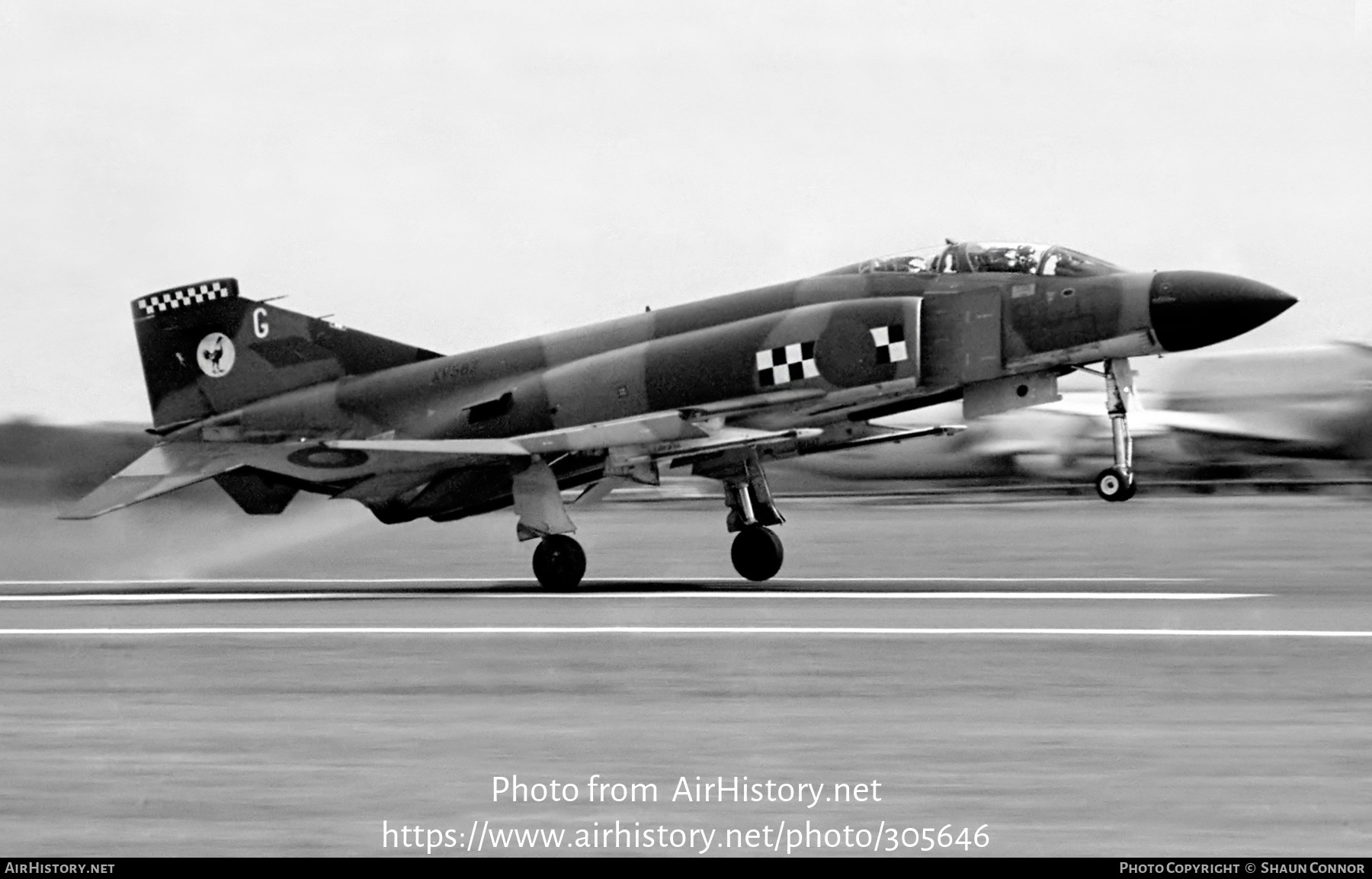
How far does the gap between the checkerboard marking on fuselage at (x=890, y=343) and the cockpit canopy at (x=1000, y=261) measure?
0.78 meters

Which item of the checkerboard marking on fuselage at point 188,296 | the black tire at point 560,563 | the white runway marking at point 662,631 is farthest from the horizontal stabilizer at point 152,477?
the white runway marking at point 662,631

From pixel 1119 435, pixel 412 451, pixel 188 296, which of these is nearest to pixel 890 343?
pixel 1119 435

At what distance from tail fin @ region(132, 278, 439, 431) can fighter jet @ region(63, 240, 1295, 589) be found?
18 mm

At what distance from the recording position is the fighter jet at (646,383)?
16547 mm

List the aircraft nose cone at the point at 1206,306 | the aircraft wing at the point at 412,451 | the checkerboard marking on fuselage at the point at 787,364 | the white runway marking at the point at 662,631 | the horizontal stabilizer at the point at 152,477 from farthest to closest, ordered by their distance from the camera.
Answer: the horizontal stabilizer at the point at 152,477, the aircraft wing at the point at 412,451, the checkerboard marking on fuselage at the point at 787,364, the aircraft nose cone at the point at 1206,306, the white runway marking at the point at 662,631

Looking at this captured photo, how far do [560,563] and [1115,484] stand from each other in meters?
5.30

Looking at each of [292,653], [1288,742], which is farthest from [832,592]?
[1288,742]

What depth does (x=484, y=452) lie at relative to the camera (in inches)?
707

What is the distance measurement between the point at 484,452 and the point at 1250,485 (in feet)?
83.5

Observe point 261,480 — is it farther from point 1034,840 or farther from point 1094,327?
point 1034,840

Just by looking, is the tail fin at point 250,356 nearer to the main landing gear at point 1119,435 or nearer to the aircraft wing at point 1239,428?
the main landing gear at point 1119,435

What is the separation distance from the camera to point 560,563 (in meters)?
18.1

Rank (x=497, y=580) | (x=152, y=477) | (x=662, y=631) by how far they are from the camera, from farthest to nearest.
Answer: (x=497, y=580)
(x=152, y=477)
(x=662, y=631)

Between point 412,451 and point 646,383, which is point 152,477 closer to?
point 412,451
